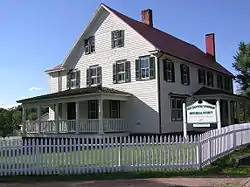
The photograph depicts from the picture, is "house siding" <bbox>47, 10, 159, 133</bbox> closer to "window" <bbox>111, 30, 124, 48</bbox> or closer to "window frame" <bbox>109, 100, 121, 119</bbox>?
"window" <bbox>111, 30, 124, 48</bbox>

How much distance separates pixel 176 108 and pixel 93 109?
21.5 feet

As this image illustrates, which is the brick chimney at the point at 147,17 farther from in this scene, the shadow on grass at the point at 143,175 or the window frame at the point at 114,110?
the shadow on grass at the point at 143,175

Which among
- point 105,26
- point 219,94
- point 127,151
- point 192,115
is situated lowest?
Answer: point 127,151

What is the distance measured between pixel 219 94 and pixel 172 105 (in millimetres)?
4134

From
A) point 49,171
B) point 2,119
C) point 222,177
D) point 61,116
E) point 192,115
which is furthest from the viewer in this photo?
point 2,119

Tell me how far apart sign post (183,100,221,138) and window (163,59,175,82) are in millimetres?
8867

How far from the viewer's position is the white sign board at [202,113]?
561 inches

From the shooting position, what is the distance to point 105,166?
1069 cm

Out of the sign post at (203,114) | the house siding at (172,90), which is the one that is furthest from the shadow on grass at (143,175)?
the house siding at (172,90)

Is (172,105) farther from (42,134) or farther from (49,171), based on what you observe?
(49,171)

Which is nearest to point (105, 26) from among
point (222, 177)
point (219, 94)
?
point (219, 94)

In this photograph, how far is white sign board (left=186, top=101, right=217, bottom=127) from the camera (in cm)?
1426

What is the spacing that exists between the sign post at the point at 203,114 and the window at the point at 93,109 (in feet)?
39.2

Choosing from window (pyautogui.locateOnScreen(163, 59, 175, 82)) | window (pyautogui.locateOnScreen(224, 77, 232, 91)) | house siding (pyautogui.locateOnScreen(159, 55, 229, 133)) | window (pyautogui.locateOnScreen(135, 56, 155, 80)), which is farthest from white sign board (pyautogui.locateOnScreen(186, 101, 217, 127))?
window (pyautogui.locateOnScreen(224, 77, 232, 91))
